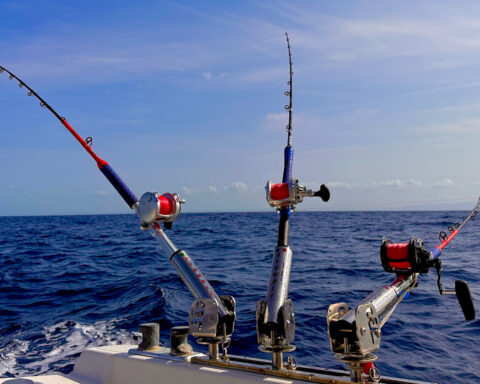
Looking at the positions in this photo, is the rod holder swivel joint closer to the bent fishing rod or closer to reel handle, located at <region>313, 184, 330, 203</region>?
the bent fishing rod

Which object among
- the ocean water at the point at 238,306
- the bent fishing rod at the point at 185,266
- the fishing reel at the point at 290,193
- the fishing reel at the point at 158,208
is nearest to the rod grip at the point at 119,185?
the bent fishing rod at the point at 185,266

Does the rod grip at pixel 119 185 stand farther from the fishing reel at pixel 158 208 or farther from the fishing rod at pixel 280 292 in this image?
the fishing rod at pixel 280 292

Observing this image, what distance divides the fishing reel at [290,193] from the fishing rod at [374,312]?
0.39 meters

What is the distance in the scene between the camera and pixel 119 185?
2953 millimetres

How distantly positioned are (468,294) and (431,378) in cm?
290

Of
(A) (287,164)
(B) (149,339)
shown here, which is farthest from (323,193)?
(B) (149,339)

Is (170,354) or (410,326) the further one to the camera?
(410,326)

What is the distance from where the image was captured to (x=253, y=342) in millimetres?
5410

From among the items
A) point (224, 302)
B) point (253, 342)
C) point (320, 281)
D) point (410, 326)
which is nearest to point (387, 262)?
point (224, 302)

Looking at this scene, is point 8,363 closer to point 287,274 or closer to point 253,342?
point 253,342

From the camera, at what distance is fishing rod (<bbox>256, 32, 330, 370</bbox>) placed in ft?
7.11

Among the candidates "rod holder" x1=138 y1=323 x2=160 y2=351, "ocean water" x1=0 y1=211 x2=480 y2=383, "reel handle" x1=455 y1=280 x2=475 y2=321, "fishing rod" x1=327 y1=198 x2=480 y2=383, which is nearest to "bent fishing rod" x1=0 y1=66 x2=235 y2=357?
"rod holder" x1=138 y1=323 x2=160 y2=351

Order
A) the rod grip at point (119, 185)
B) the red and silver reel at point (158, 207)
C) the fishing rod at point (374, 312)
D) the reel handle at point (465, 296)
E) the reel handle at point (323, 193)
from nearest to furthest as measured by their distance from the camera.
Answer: the fishing rod at point (374, 312) < the reel handle at point (465, 296) < the reel handle at point (323, 193) < the red and silver reel at point (158, 207) < the rod grip at point (119, 185)

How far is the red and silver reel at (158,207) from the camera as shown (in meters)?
2.61
